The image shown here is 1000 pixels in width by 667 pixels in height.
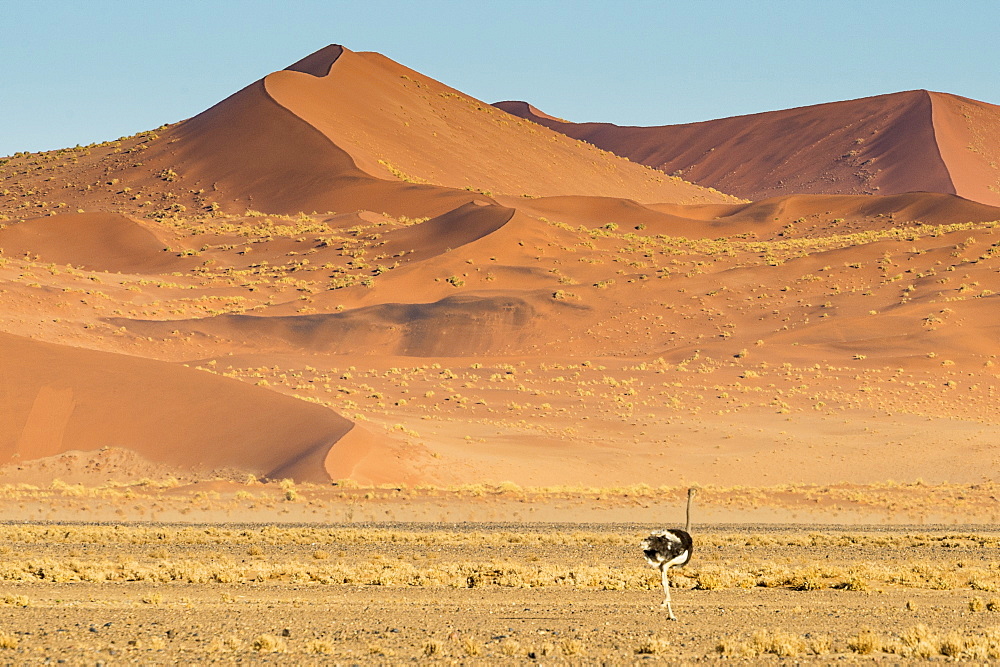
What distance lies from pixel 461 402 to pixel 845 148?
9112 centimetres

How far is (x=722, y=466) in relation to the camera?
32938 millimetres

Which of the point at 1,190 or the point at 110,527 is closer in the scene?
the point at 110,527

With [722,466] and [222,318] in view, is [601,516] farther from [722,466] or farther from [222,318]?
[222,318]

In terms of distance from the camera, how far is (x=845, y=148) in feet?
401

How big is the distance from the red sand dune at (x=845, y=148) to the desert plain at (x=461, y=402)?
26746mm

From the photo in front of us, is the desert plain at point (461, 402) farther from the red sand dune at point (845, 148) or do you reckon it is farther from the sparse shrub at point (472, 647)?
the red sand dune at point (845, 148)

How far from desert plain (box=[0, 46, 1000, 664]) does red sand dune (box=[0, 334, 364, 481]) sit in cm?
10

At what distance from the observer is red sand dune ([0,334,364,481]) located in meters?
30.4

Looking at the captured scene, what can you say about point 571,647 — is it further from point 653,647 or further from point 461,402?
point 461,402

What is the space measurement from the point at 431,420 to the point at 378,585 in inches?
834

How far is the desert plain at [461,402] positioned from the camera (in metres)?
13.4

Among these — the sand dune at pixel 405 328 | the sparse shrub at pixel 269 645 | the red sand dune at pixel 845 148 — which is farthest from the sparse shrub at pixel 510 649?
the red sand dune at pixel 845 148

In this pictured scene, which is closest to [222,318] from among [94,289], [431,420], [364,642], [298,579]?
[94,289]

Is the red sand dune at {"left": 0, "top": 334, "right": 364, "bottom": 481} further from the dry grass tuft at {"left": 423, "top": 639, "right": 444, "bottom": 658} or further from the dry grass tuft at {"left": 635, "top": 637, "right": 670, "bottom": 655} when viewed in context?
the dry grass tuft at {"left": 635, "top": 637, "right": 670, "bottom": 655}
